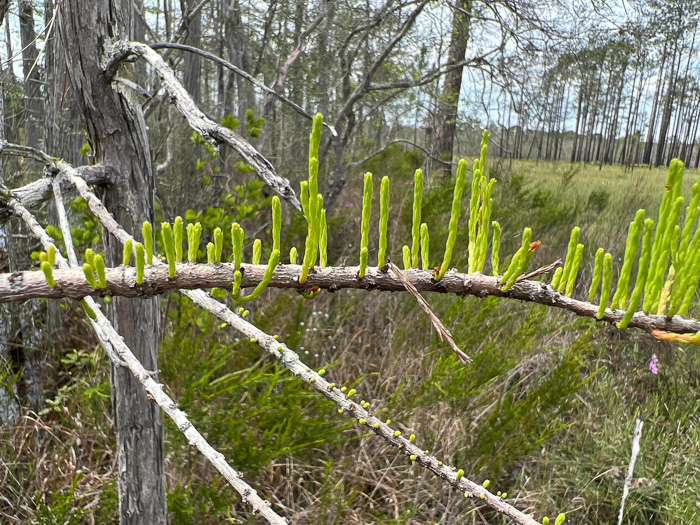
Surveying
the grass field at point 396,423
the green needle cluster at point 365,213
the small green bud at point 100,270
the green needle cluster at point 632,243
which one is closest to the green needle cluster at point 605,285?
the green needle cluster at point 632,243

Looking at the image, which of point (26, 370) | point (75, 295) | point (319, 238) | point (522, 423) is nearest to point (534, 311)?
point (522, 423)

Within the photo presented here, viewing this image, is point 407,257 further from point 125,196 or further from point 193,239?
point 125,196

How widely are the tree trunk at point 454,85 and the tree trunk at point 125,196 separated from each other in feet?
8.12

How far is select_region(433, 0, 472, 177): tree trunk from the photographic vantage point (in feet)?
14.9

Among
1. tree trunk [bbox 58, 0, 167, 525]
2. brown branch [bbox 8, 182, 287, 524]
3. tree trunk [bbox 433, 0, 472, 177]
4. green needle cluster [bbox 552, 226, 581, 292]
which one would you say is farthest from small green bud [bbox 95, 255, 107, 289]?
tree trunk [bbox 433, 0, 472, 177]

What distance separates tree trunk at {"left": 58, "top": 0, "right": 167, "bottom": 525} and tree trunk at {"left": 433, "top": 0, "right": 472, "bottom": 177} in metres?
2.47

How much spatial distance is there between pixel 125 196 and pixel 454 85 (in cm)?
681

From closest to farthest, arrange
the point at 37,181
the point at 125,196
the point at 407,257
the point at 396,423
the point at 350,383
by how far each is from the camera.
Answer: the point at 407,257, the point at 37,181, the point at 125,196, the point at 396,423, the point at 350,383

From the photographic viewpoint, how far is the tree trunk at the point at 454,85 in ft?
14.9

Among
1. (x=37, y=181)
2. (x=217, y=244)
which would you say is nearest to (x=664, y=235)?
(x=217, y=244)

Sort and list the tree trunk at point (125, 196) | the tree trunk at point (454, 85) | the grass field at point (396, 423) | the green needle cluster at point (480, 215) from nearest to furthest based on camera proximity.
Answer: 1. the green needle cluster at point (480, 215)
2. the tree trunk at point (125, 196)
3. the grass field at point (396, 423)
4. the tree trunk at point (454, 85)

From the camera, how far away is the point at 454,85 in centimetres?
701

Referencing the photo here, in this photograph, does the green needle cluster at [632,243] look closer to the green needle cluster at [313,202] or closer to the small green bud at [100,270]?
the green needle cluster at [313,202]

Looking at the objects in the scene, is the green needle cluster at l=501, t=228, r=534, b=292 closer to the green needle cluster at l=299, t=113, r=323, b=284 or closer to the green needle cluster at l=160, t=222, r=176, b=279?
the green needle cluster at l=299, t=113, r=323, b=284
